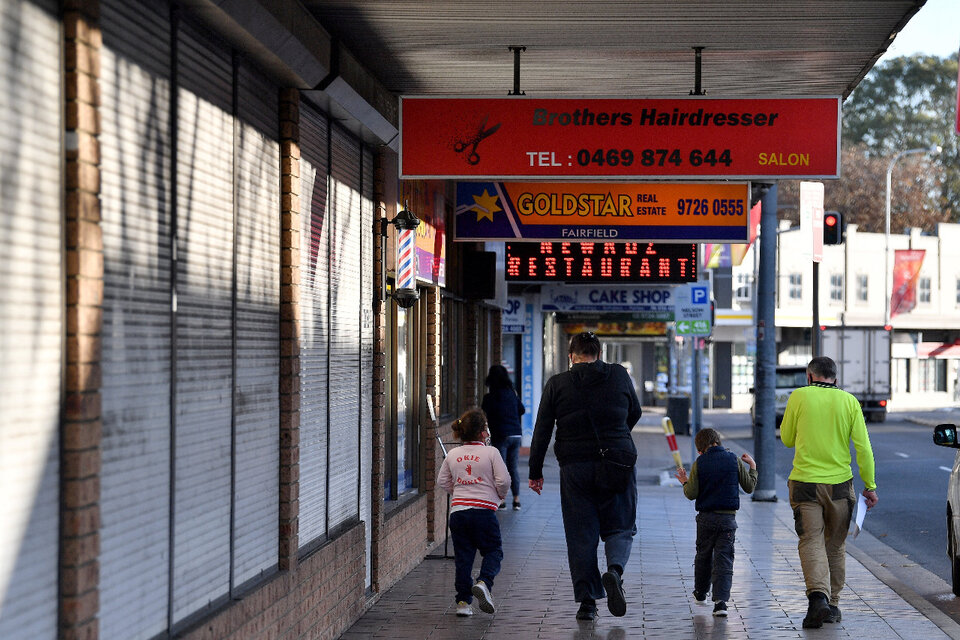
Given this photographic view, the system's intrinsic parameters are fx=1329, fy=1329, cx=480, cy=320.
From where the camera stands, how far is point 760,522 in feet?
50.7

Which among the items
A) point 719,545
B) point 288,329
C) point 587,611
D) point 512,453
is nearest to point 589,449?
point 587,611

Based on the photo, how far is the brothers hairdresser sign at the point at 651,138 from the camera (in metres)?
8.23

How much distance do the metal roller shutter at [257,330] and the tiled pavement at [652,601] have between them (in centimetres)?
200

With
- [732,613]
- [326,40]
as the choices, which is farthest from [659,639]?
[326,40]

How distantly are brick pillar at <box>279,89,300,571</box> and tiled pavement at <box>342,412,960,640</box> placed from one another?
5.22ft

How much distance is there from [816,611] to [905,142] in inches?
2986

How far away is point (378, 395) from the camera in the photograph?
985cm

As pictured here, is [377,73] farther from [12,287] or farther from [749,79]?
[12,287]

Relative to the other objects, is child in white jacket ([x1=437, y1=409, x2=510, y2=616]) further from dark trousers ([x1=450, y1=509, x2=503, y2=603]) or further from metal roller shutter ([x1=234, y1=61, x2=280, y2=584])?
metal roller shutter ([x1=234, y1=61, x2=280, y2=584])

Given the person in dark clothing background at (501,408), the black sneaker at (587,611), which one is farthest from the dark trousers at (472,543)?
the person in dark clothing background at (501,408)

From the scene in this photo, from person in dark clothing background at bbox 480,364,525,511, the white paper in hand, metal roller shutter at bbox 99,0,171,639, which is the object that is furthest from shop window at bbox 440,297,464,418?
metal roller shutter at bbox 99,0,171,639

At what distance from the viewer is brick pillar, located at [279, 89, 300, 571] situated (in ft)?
23.3

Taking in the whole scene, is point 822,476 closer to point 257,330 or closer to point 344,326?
point 344,326

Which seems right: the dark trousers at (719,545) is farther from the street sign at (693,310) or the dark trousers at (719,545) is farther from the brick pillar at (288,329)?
the street sign at (693,310)
